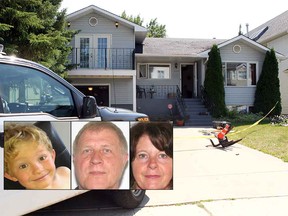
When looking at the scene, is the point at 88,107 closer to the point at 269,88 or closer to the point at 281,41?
the point at 269,88

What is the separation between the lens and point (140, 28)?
17328mm

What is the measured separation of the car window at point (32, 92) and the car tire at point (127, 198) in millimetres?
1231

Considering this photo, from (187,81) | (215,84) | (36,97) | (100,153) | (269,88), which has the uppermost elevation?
(187,81)

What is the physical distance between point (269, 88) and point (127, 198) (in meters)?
16.3

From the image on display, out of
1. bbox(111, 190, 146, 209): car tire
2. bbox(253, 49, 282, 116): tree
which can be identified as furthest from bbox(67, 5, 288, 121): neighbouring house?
bbox(111, 190, 146, 209): car tire

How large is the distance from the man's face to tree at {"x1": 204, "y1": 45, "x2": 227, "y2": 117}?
15.1 meters

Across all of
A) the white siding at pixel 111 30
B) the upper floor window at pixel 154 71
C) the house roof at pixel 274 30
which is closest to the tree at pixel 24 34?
the white siding at pixel 111 30

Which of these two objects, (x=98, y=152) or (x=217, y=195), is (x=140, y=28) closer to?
(x=217, y=195)

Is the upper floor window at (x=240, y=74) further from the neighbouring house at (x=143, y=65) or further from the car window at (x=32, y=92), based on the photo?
the car window at (x=32, y=92)

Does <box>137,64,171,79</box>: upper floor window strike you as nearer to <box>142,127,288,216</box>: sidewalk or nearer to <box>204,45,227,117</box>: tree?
<box>204,45,227,117</box>: tree

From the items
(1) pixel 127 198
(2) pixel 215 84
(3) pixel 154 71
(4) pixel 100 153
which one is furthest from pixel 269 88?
(4) pixel 100 153

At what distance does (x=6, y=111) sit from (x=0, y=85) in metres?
0.24

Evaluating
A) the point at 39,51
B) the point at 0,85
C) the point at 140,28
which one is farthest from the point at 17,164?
the point at 140,28

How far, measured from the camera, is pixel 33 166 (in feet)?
7.24
